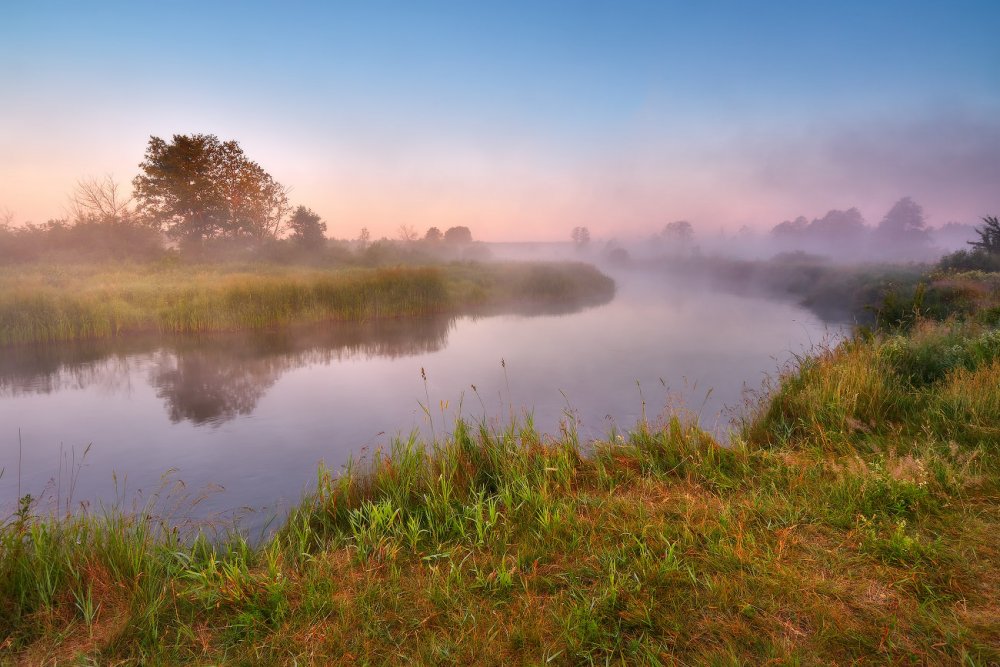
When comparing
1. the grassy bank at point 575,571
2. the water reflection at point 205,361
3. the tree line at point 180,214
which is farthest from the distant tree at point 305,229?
the grassy bank at point 575,571

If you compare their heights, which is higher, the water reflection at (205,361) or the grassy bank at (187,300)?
the grassy bank at (187,300)

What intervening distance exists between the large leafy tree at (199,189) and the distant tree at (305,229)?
278 centimetres

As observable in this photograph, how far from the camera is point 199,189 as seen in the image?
3616cm

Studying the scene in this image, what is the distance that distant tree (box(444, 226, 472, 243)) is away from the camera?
74.2 m

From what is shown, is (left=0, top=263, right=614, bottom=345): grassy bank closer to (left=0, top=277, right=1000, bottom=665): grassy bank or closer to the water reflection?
the water reflection

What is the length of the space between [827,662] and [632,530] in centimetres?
138

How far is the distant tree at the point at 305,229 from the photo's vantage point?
42.3 metres

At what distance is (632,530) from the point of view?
11.8 ft

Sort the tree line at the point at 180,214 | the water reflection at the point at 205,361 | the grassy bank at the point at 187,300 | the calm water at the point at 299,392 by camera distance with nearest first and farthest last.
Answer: the calm water at the point at 299,392 < the water reflection at the point at 205,361 < the grassy bank at the point at 187,300 < the tree line at the point at 180,214

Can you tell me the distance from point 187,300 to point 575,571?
1897 centimetres

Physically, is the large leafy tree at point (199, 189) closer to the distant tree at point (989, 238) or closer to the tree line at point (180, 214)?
the tree line at point (180, 214)

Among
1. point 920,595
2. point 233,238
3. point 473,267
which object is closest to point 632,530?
point 920,595

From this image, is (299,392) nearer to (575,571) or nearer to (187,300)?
(575,571)

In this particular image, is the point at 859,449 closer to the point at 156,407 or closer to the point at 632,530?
the point at 632,530
